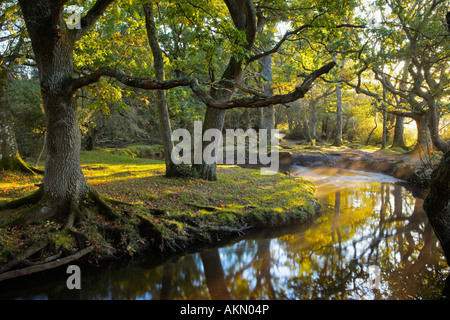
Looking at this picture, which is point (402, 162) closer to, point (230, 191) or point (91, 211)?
point (230, 191)

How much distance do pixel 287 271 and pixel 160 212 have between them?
11.7 ft

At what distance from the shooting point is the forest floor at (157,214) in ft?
18.9

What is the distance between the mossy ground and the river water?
47cm

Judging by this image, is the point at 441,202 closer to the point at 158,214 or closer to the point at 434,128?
the point at 158,214

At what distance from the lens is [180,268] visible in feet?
20.0

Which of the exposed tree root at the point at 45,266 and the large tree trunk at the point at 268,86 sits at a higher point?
the large tree trunk at the point at 268,86

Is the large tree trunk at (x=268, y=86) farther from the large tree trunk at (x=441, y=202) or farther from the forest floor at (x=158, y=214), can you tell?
the large tree trunk at (x=441, y=202)

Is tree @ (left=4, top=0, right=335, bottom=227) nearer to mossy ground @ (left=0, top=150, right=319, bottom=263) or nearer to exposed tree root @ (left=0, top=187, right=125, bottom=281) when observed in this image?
exposed tree root @ (left=0, top=187, right=125, bottom=281)

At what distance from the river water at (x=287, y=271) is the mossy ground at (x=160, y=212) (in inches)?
18.5

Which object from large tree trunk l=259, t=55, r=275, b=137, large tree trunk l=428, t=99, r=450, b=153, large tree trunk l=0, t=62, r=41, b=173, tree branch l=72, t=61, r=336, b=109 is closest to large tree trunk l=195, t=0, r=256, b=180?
tree branch l=72, t=61, r=336, b=109

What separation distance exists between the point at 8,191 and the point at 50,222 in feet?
11.1

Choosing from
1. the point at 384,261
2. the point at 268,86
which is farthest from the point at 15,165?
the point at 268,86

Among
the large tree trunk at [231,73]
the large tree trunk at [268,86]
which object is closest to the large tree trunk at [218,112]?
the large tree trunk at [231,73]
